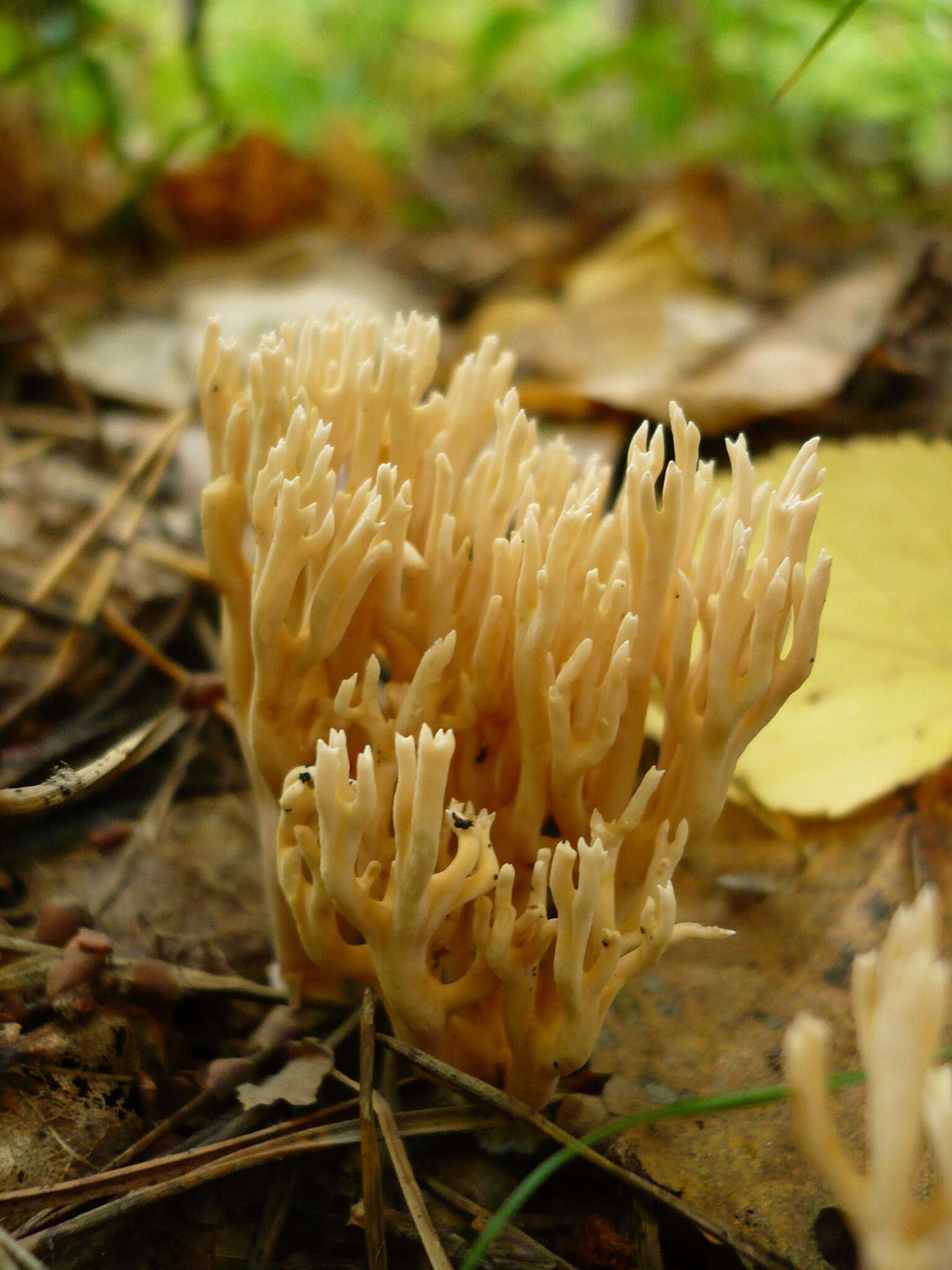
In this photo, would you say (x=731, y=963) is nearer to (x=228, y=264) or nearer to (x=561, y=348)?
Answer: (x=561, y=348)

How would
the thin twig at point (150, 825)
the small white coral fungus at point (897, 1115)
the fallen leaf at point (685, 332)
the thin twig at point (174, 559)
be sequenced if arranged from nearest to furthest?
the small white coral fungus at point (897, 1115) → the thin twig at point (150, 825) → the thin twig at point (174, 559) → the fallen leaf at point (685, 332)

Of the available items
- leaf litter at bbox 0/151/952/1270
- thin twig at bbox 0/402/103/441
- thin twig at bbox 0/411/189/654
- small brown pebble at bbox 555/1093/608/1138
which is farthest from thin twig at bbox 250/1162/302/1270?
thin twig at bbox 0/402/103/441

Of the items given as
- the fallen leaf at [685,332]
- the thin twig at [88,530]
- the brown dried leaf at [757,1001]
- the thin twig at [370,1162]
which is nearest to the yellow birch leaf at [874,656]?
the brown dried leaf at [757,1001]

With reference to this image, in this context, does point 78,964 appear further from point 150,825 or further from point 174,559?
point 174,559

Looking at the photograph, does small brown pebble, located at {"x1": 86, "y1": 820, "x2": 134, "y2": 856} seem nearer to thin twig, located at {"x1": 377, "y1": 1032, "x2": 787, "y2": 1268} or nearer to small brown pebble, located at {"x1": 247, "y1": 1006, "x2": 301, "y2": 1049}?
small brown pebble, located at {"x1": 247, "y1": 1006, "x2": 301, "y2": 1049}

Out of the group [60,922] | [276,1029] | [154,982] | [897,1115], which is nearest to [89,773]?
[60,922]

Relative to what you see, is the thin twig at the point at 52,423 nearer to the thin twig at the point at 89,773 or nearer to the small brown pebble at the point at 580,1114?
the thin twig at the point at 89,773
